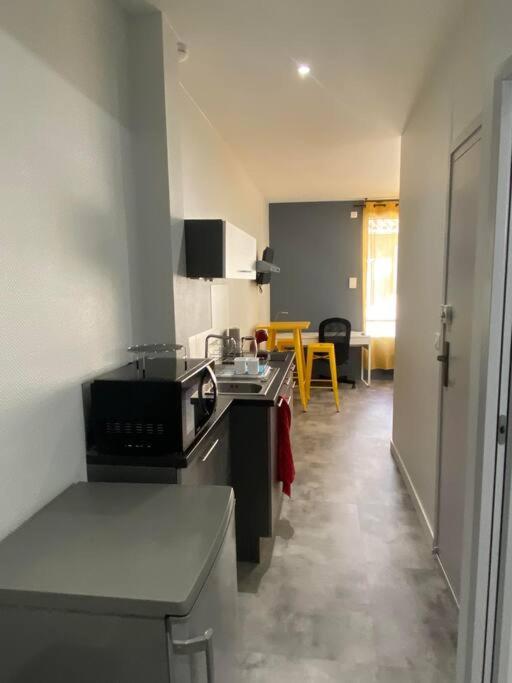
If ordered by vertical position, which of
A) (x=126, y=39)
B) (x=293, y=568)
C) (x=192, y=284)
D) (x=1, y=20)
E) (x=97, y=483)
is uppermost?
(x=126, y=39)

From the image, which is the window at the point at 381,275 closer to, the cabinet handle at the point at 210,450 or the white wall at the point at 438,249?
the white wall at the point at 438,249

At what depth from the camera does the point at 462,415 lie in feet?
6.16

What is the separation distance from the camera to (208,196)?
3115mm

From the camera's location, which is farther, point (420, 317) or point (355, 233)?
point (355, 233)

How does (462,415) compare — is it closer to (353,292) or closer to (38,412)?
(38,412)

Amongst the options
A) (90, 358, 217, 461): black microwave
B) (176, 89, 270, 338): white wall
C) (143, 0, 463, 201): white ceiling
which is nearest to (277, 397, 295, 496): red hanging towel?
(176, 89, 270, 338): white wall

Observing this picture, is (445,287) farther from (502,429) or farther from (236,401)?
(236,401)

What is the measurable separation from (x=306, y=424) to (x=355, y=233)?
10.0 ft

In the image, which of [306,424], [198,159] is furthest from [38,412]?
[306,424]

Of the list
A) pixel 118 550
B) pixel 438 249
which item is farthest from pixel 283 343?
pixel 118 550

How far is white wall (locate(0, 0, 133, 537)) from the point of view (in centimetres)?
120

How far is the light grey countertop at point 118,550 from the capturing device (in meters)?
0.91

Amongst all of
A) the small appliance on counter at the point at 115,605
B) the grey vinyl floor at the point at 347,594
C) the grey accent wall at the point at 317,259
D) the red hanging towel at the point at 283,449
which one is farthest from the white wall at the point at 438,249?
the grey accent wall at the point at 317,259

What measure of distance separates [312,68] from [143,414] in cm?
198
